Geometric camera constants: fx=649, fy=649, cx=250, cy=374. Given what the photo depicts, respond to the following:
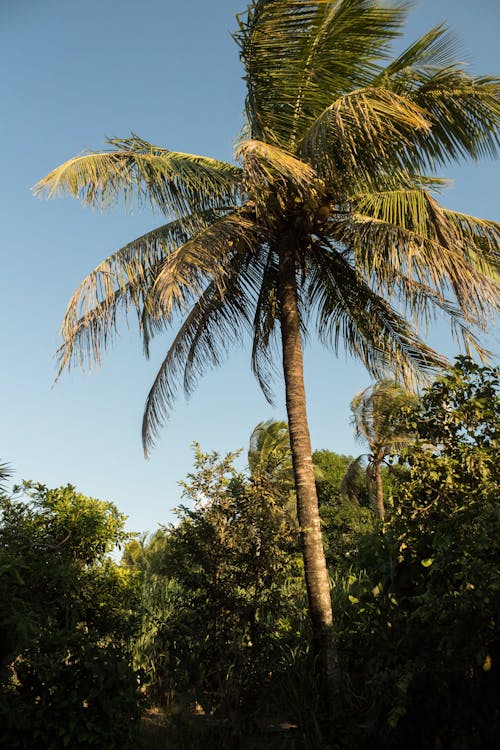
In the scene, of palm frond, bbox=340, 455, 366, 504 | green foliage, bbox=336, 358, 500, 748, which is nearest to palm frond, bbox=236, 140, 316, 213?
green foliage, bbox=336, 358, 500, 748

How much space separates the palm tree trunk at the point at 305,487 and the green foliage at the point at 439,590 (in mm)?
385

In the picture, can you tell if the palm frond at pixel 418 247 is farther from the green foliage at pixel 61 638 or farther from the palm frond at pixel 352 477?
the palm frond at pixel 352 477

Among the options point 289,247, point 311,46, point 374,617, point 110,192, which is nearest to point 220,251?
point 289,247

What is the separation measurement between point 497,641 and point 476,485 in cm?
153

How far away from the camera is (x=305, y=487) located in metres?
8.22

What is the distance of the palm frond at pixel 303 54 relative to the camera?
812 centimetres

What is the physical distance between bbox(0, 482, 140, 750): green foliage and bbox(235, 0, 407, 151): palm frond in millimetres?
5813

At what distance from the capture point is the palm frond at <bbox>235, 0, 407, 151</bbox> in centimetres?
812

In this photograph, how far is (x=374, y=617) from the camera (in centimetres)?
683

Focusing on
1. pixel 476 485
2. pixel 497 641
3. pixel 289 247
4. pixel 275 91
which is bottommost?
pixel 497 641

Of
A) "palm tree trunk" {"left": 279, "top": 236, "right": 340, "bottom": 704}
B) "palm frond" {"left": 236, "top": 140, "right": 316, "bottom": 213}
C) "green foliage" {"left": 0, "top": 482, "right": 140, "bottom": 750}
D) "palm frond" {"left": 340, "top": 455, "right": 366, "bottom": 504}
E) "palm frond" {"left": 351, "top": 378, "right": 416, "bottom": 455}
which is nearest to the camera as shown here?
"green foliage" {"left": 0, "top": 482, "right": 140, "bottom": 750}

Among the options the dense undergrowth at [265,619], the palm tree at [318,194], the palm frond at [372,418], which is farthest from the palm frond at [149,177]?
the palm frond at [372,418]

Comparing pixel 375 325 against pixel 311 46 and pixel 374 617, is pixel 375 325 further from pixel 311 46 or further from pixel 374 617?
pixel 374 617

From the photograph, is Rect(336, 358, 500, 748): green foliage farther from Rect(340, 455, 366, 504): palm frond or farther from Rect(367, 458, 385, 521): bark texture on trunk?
Rect(340, 455, 366, 504): palm frond
